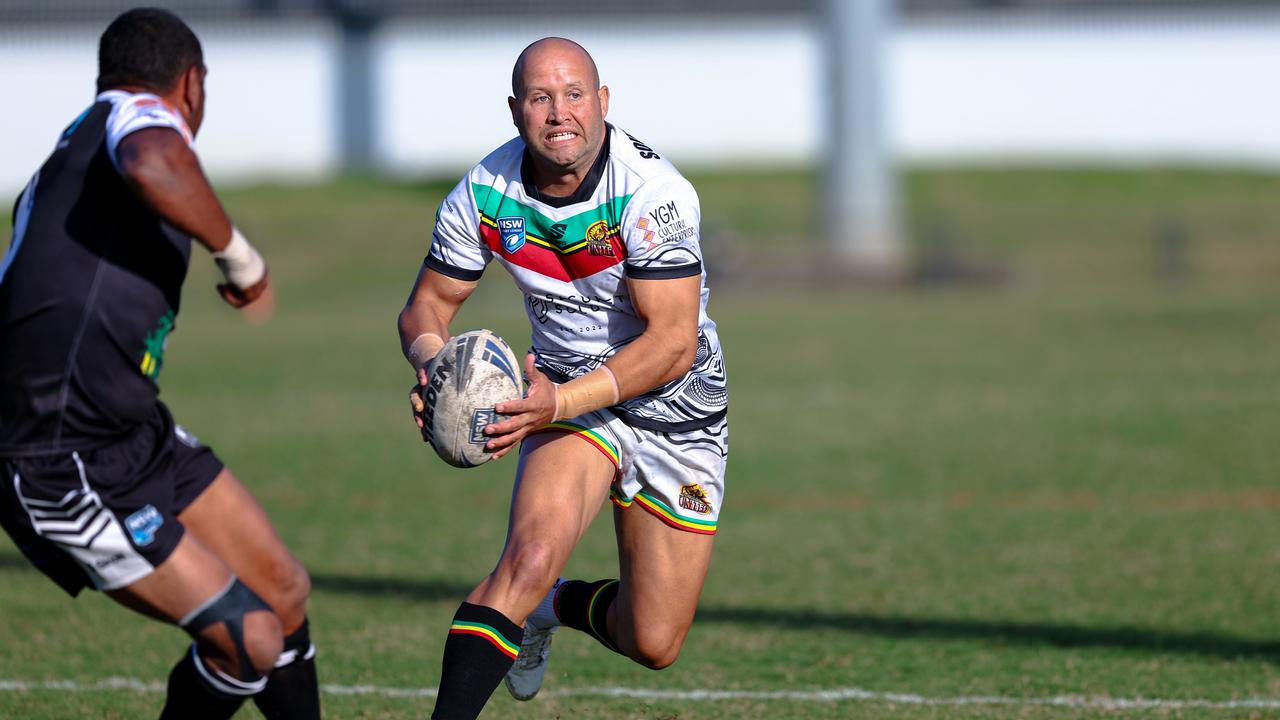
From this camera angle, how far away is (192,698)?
4.49m

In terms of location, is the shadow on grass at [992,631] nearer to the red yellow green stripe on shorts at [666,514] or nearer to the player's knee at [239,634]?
the red yellow green stripe on shorts at [666,514]

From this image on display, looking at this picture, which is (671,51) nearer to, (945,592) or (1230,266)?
(1230,266)

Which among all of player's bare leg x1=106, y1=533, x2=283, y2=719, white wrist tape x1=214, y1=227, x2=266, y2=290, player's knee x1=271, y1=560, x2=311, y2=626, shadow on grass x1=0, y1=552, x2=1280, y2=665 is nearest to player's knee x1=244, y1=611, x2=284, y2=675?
player's bare leg x1=106, y1=533, x2=283, y2=719

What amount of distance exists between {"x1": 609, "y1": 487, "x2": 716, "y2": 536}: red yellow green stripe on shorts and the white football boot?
0.42 metres

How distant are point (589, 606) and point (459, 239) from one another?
138 cm

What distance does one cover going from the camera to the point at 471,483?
1113 centimetres

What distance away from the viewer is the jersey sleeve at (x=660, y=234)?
16.3ft

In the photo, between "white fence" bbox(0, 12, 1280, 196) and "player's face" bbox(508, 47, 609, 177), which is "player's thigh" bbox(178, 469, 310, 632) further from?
"white fence" bbox(0, 12, 1280, 196)

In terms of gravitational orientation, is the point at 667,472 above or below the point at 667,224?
below

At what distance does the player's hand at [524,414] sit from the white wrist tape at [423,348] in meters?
0.42

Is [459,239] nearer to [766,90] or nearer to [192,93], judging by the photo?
[192,93]

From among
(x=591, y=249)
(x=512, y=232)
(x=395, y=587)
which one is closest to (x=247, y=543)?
(x=512, y=232)

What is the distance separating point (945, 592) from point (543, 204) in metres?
3.50

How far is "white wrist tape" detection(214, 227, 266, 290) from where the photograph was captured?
4.25 metres
